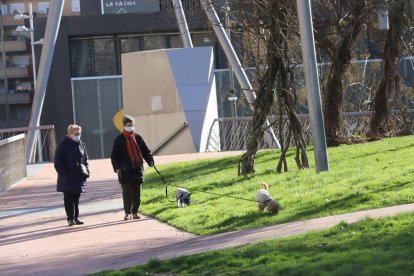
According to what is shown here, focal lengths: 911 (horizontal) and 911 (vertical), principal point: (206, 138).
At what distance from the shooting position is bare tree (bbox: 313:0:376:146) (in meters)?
22.2

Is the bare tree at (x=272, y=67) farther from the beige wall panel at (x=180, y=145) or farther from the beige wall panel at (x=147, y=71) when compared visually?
the beige wall panel at (x=147, y=71)

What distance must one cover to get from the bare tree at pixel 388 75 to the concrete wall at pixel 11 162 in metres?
9.18

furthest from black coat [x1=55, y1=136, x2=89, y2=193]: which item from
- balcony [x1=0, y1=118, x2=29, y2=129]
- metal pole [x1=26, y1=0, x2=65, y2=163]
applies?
balcony [x1=0, y1=118, x2=29, y2=129]

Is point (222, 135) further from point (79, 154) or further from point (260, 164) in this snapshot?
point (79, 154)

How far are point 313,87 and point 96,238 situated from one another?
224 inches

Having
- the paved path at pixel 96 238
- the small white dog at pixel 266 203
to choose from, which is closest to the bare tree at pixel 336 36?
the paved path at pixel 96 238

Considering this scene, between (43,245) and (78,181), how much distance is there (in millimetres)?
2072

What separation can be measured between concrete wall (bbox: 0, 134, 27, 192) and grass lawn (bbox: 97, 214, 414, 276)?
11058mm

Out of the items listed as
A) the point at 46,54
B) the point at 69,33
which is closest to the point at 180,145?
the point at 46,54

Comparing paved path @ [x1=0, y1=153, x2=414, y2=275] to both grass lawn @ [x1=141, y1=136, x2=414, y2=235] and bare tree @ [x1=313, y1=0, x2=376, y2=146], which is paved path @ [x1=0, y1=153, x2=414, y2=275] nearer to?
grass lawn @ [x1=141, y1=136, x2=414, y2=235]

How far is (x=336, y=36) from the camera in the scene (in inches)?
932

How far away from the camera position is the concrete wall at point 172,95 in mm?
29156

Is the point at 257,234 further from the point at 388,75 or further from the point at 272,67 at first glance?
the point at 388,75


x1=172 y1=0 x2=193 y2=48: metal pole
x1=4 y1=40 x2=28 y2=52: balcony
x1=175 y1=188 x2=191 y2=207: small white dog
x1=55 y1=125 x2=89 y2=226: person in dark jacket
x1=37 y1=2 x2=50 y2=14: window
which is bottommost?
x1=175 y1=188 x2=191 y2=207: small white dog
